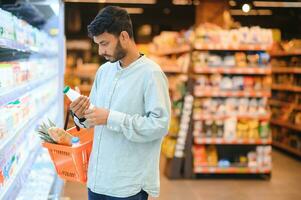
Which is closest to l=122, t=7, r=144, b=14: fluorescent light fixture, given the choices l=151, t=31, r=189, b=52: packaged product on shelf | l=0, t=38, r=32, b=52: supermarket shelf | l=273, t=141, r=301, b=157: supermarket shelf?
l=151, t=31, r=189, b=52: packaged product on shelf

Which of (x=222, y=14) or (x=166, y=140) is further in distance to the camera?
(x=222, y=14)

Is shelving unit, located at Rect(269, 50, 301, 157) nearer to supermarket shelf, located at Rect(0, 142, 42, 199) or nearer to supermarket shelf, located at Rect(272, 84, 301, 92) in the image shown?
supermarket shelf, located at Rect(272, 84, 301, 92)

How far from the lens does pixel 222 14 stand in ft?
24.8

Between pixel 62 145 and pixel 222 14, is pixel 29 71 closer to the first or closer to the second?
pixel 62 145

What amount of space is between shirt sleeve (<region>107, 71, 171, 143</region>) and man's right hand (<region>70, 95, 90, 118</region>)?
129mm

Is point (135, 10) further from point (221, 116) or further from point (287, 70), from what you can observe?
point (221, 116)

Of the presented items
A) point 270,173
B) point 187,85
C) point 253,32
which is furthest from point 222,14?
point 270,173

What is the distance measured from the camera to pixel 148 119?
6.97 feet

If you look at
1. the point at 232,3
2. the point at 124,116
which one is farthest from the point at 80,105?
the point at 232,3

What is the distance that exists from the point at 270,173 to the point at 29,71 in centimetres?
395

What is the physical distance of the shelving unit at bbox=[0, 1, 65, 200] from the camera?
2.65 m

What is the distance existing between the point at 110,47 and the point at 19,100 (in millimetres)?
1447

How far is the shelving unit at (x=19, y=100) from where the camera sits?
2.65m

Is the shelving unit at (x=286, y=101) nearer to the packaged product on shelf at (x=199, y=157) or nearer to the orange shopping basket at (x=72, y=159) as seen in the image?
the packaged product on shelf at (x=199, y=157)
